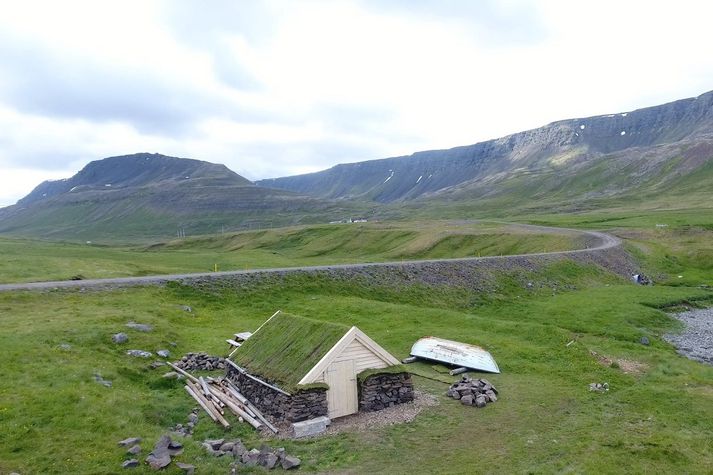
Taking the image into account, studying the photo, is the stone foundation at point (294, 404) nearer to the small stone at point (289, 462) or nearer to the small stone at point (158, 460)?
the small stone at point (289, 462)

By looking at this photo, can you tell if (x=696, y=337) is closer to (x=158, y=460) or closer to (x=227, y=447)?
(x=227, y=447)

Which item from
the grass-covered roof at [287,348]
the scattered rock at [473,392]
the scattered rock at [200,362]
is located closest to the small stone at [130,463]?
the grass-covered roof at [287,348]

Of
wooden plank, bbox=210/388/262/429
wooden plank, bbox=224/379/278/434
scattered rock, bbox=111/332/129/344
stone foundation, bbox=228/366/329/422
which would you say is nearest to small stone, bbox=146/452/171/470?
wooden plank, bbox=210/388/262/429

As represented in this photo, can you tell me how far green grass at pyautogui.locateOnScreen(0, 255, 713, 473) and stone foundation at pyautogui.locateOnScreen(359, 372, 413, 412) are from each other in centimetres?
167

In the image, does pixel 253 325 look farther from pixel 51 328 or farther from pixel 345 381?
pixel 345 381

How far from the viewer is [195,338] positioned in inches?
1398

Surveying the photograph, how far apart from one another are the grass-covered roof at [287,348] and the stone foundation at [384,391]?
9.12 ft

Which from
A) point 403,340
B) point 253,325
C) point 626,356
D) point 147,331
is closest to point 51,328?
point 147,331

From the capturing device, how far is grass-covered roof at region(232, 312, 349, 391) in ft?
78.1

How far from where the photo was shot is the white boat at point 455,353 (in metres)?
30.4

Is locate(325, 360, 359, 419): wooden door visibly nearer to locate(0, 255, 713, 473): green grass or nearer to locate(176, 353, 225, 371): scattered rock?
locate(0, 255, 713, 473): green grass

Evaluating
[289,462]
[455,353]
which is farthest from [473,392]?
[289,462]

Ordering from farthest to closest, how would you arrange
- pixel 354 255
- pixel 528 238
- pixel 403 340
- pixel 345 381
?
pixel 354 255, pixel 528 238, pixel 403 340, pixel 345 381

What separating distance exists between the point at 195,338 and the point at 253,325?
20.9 feet
